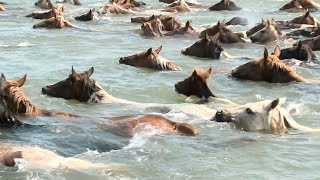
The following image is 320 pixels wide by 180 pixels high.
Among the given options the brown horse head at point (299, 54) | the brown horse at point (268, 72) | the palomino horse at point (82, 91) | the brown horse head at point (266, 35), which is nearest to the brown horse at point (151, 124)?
the palomino horse at point (82, 91)

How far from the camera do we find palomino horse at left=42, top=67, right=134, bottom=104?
920 cm

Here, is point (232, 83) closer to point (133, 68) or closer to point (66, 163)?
point (133, 68)

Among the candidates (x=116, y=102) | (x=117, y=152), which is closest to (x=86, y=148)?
(x=117, y=152)

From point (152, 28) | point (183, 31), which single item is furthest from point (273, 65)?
point (152, 28)

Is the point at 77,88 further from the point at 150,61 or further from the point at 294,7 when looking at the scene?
the point at 294,7

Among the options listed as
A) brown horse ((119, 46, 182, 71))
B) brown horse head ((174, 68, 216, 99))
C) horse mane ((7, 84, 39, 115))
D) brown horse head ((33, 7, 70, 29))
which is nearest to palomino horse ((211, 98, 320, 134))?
brown horse head ((174, 68, 216, 99))

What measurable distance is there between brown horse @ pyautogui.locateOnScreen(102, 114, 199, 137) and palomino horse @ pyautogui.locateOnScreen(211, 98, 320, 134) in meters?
0.67

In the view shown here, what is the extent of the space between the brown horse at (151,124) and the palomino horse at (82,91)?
1.81m

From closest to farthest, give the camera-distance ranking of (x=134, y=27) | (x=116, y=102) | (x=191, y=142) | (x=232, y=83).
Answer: (x=191, y=142), (x=116, y=102), (x=232, y=83), (x=134, y=27)

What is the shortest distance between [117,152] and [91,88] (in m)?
2.87

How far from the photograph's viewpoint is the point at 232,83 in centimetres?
1084

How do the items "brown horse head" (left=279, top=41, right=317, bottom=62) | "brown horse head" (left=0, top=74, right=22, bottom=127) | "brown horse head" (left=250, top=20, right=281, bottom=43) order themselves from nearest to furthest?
"brown horse head" (left=0, top=74, right=22, bottom=127), "brown horse head" (left=279, top=41, right=317, bottom=62), "brown horse head" (left=250, top=20, right=281, bottom=43)

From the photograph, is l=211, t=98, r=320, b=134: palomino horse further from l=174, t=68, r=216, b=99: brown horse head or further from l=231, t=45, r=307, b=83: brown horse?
l=231, t=45, r=307, b=83: brown horse

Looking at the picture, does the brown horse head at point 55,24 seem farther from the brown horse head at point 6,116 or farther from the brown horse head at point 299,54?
the brown horse head at point 6,116
